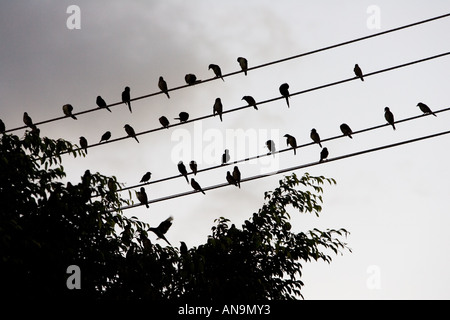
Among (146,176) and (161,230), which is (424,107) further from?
(146,176)

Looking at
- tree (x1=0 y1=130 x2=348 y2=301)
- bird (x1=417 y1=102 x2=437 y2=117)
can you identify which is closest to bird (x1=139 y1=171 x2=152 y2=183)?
tree (x1=0 y1=130 x2=348 y2=301)

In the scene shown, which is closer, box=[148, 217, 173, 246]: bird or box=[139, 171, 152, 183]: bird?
box=[148, 217, 173, 246]: bird

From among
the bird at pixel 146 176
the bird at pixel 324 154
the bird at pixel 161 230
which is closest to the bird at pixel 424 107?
the bird at pixel 324 154

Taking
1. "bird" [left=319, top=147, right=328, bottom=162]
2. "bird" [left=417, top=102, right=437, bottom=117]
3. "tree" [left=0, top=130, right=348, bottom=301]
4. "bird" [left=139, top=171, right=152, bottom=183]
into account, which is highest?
"bird" [left=417, top=102, right=437, bottom=117]

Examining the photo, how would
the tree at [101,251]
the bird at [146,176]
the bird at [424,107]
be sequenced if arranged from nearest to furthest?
the tree at [101,251] < the bird at [424,107] < the bird at [146,176]

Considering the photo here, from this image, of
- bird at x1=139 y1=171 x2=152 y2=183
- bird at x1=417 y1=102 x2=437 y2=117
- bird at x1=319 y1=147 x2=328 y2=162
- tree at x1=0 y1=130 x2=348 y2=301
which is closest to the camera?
tree at x1=0 y1=130 x2=348 y2=301

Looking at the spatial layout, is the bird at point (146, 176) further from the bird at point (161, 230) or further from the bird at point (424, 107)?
the bird at point (424, 107)

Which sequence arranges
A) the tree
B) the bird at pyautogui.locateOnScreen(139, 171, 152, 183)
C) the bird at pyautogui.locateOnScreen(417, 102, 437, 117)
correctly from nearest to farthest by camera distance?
the tree, the bird at pyautogui.locateOnScreen(417, 102, 437, 117), the bird at pyautogui.locateOnScreen(139, 171, 152, 183)

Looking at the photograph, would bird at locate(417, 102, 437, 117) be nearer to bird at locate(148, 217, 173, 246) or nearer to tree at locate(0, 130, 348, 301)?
tree at locate(0, 130, 348, 301)

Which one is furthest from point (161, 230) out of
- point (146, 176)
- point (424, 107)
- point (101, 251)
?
point (424, 107)

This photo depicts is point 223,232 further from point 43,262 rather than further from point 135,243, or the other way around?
point 43,262

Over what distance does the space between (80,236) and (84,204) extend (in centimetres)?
49
